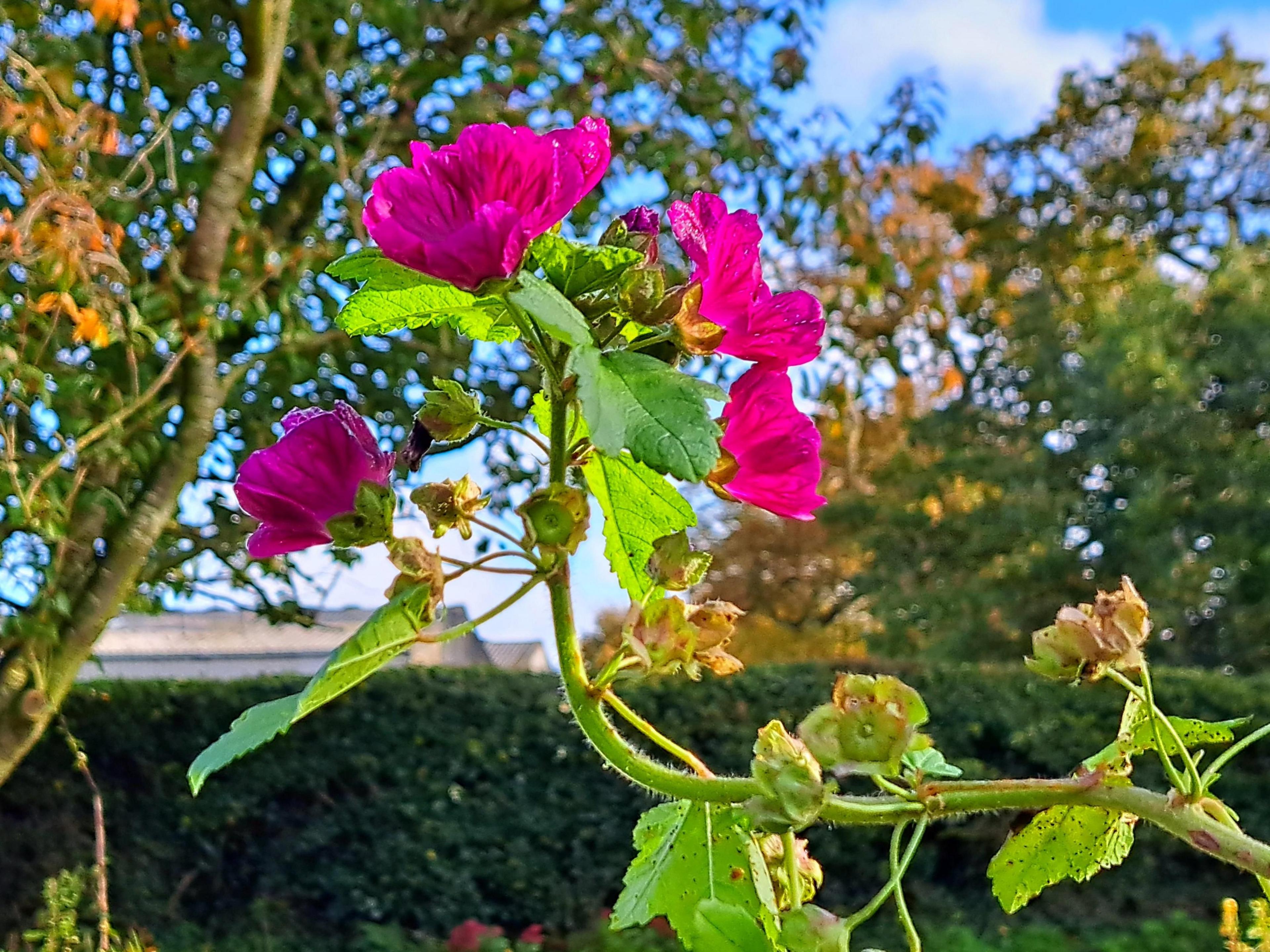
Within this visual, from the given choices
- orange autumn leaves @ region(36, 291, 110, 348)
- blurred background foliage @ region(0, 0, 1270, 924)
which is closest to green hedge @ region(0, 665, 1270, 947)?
blurred background foliage @ region(0, 0, 1270, 924)

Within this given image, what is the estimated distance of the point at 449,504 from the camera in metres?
0.47

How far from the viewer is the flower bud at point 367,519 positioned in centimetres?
45

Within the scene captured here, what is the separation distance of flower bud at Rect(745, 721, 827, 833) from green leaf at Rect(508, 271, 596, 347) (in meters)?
0.15

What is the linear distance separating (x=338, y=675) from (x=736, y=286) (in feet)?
0.72

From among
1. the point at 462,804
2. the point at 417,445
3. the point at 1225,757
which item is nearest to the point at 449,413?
the point at 417,445

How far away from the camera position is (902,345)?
365cm

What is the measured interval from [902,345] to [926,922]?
89.2 inches

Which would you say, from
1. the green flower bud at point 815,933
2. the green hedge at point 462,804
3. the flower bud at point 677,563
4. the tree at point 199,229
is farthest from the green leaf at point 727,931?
the green hedge at point 462,804

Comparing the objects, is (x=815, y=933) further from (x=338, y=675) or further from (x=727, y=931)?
(x=338, y=675)

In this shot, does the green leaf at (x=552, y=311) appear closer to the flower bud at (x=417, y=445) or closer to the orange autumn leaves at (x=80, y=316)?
the flower bud at (x=417, y=445)

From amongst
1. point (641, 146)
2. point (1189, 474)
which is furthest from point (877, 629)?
point (641, 146)

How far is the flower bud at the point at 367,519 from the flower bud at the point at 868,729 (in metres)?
0.19

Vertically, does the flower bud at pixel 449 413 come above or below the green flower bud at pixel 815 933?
above

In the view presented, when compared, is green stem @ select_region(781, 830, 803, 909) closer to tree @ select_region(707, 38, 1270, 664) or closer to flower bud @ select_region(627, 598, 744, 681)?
flower bud @ select_region(627, 598, 744, 681)
